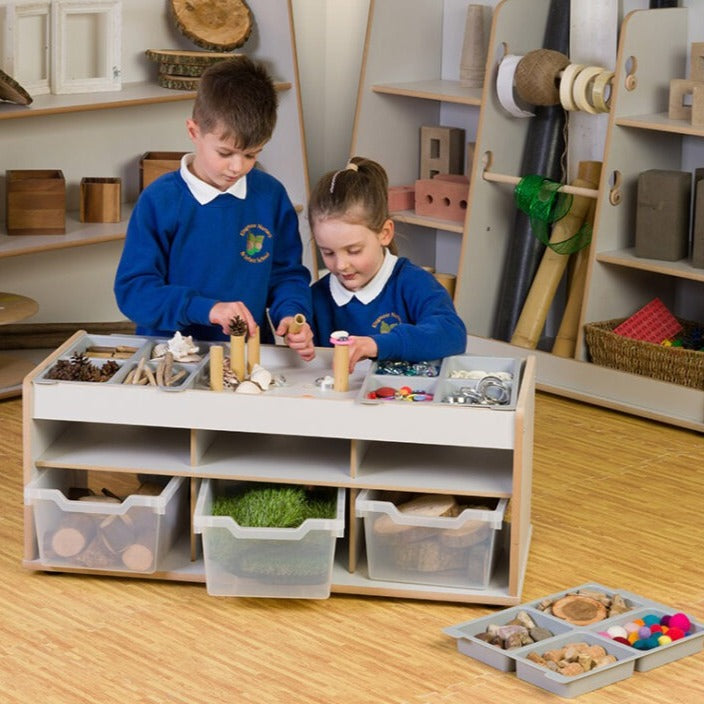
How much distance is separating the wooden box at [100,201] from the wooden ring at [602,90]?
5.06ft

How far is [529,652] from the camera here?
2.55 metres

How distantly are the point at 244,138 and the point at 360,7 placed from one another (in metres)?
2.50

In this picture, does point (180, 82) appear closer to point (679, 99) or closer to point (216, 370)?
point (679, 99)

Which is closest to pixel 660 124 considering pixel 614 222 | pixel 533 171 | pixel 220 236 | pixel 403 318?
pixel 614 222

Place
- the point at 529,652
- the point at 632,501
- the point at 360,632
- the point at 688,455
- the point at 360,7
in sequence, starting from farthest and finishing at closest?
the point at 360,7
the point at 688,455
the point at 632,501
the point at 360,632
the point at 529,652

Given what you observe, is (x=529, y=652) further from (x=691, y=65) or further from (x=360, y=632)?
(x=691, y=65)

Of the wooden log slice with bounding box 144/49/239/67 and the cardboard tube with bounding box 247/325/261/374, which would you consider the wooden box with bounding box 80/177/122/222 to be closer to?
the wooden log slice with bounding box 144/49/239/67

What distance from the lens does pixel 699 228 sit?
4012 mm

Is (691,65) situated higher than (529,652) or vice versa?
(691,65)

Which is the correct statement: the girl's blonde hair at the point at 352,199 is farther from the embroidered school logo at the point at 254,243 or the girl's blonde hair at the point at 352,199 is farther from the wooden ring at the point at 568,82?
the wooden ring at the point at 568,82

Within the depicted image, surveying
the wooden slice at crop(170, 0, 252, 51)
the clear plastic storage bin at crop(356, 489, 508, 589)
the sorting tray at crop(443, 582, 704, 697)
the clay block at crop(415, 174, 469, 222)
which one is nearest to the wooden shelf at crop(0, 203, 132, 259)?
the wooden slice at crop(170, 0, 252, 51)

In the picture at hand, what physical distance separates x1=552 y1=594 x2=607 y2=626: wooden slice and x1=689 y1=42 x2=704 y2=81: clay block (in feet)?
6.04

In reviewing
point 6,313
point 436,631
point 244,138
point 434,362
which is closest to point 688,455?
point 434,362

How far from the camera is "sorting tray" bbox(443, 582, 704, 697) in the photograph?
2.47 meters
